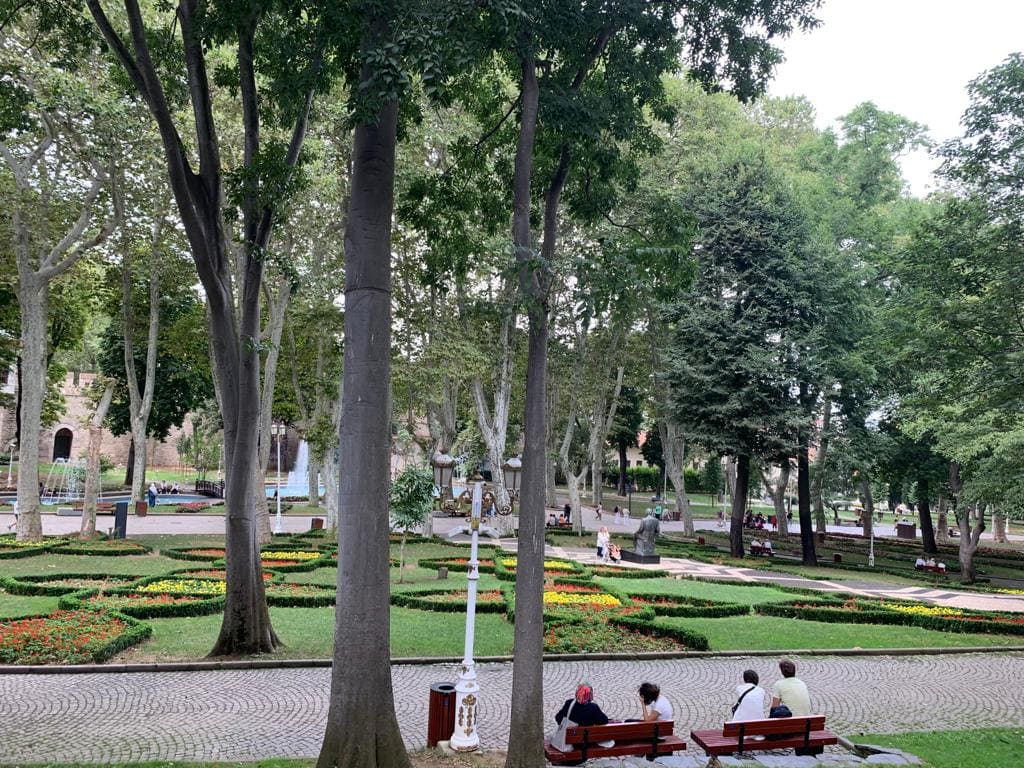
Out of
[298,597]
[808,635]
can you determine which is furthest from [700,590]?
A: [298,597]

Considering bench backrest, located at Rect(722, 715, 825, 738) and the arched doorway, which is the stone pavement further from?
the arched doorway

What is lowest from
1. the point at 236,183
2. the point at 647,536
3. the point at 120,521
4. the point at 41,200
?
the point at 647,536

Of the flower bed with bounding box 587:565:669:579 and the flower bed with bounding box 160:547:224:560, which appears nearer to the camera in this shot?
the flower bed with bounding box 160:547:224:560

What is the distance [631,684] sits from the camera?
10.4m

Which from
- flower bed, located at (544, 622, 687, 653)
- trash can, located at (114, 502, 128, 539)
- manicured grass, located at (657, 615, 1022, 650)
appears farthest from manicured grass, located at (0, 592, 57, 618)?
manicured grass, located at (657, 615, 1022, 650)

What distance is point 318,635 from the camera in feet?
40.3

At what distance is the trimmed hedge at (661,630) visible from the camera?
495 inches

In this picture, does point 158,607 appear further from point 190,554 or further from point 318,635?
point 190,554

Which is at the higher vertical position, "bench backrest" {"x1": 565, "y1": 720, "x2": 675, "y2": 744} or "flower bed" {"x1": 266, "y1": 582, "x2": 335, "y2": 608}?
"bench backrest" {"x1": 565, "y1": 720, "x2": 675, "y2": 744}

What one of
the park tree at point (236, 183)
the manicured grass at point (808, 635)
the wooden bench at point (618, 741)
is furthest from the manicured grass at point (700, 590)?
the wooden bench at point (618, 741)

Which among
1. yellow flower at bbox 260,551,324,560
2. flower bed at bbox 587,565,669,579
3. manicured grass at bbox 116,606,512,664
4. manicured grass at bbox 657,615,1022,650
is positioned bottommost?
manicured grass at bbox 657,615,1022,650

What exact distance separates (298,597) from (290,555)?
6682 mm

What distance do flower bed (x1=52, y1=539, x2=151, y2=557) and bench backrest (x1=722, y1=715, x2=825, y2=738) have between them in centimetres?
1861

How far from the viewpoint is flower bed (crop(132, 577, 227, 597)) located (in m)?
14.7
